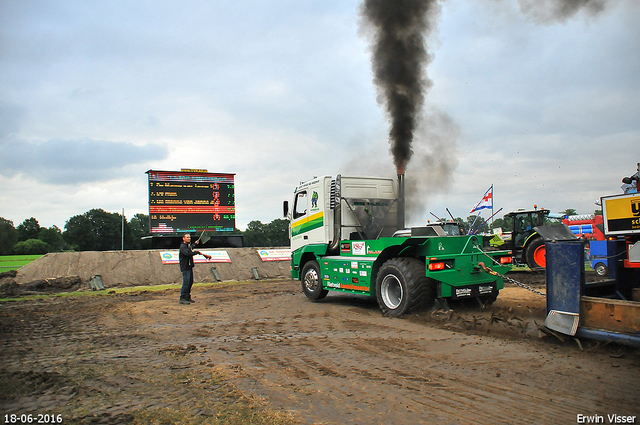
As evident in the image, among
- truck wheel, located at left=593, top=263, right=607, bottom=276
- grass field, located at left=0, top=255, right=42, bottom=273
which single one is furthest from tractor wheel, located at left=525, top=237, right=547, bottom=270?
grass field, located at left=0, top=255, right=42, bottom=273

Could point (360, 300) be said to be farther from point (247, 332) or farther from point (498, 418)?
point (498, 418)

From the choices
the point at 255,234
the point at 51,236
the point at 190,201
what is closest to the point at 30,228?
the point at 51,236

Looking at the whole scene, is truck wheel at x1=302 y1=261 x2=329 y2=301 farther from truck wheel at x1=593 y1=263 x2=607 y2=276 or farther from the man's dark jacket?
truck wheel at x1=593 y1=263 x2=607 y2=276

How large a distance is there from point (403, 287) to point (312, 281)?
3507mm

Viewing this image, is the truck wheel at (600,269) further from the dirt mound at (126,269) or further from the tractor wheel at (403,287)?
the dirt mound at (126,269)

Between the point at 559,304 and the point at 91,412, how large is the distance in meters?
5.33

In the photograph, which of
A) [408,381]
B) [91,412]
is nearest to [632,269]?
Answer: [408,381]

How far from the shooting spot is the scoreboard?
20750 mm

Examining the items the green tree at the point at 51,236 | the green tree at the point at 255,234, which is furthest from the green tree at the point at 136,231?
the green tree at the point at 255,234

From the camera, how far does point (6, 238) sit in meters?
46.5

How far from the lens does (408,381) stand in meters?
4.40

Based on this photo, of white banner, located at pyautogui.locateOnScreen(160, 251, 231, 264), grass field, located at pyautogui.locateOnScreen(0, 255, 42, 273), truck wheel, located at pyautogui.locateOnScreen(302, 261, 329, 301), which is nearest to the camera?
truck wheel, located at pyautogui.locateOnScreen(302, 261, 329, 301)

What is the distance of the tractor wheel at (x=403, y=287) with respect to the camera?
26.4ft

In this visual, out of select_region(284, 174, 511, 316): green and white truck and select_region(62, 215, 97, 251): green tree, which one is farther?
select_region(62, 215, 97, 251): green tree
